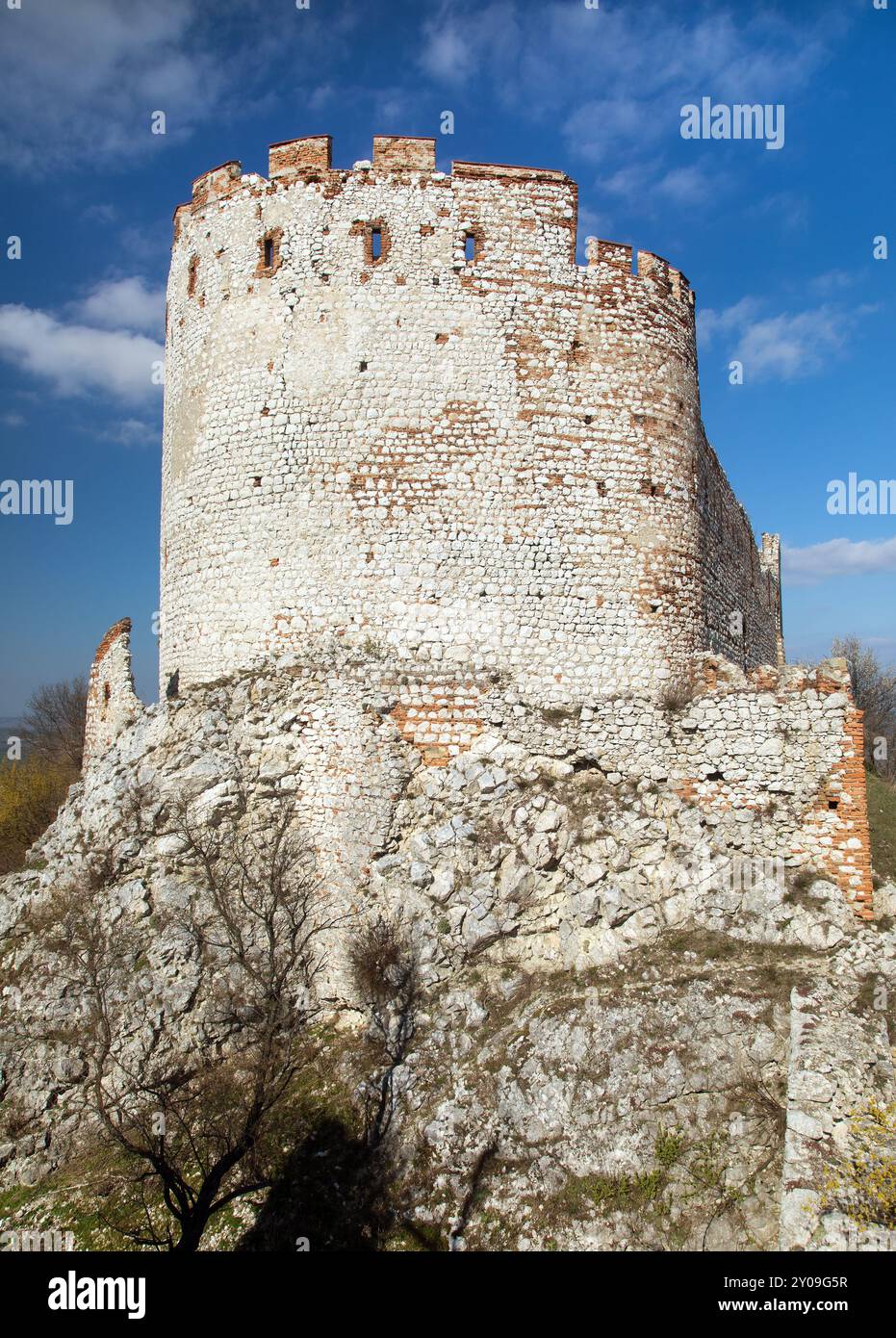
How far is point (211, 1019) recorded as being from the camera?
1181 cm

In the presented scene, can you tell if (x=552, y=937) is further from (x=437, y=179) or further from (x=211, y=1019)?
(x=437, y=179)

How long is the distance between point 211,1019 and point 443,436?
1016 centimetres

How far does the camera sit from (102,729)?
54.9 ft

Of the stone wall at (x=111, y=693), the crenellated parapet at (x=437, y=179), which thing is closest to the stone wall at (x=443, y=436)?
the crenellated parapet at (x=437, y=179)

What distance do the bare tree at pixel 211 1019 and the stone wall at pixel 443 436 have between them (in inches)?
148

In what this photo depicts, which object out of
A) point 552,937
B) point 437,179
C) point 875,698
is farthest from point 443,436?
point 875,698

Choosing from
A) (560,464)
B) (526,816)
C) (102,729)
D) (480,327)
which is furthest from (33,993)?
(480,327)

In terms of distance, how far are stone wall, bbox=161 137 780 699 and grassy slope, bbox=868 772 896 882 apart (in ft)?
14.9

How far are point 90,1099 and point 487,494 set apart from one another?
11.2m

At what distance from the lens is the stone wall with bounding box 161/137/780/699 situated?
1322 centimetres

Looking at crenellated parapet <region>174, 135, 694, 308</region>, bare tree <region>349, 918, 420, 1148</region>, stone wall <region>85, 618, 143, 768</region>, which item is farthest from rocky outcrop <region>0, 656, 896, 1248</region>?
crenellated parapet <region>174, 135, 694, 308</region>

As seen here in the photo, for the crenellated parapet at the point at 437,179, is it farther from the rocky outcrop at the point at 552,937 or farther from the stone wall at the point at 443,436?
the rocky outcrop at the point at 552,937

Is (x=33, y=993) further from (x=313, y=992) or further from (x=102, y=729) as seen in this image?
(x=102, y=729)

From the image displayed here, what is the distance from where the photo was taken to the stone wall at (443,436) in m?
13.2
